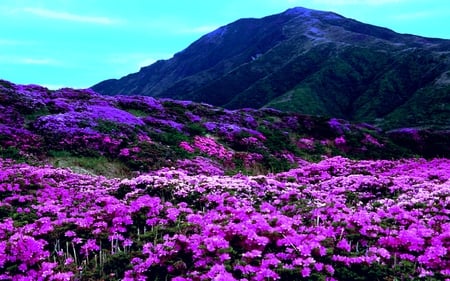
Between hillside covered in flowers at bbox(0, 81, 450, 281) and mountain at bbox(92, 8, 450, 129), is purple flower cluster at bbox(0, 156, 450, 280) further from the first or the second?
mountain at bbox(92, 8, 450, 129)

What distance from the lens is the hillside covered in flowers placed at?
29.1 feet

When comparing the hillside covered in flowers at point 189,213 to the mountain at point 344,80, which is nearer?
the hillside covered in flowers at point 189,213

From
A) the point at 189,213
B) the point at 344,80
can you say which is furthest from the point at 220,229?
the point at 344,80

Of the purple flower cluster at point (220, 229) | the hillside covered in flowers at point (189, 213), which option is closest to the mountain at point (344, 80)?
the hillside covered in flowers at point (189, 213)

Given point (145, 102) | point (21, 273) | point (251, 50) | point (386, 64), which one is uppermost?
point (251, 50)

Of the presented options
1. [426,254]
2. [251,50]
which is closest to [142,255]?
[426,254]

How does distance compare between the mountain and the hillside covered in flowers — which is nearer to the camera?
the hillside covered in flowers

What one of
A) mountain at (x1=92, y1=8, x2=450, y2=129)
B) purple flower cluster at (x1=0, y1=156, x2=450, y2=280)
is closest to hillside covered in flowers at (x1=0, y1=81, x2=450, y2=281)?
purple flower cluster at (x1=0, y1=156, x2=450, y2=280)

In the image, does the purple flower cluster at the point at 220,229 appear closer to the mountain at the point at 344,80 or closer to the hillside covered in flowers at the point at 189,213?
the hillside covered in flowers at the point at 189,213

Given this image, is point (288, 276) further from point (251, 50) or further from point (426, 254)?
point (251, 50)

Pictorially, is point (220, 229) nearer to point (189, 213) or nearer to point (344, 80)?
point (189, 213)

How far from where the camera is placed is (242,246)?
380 inches

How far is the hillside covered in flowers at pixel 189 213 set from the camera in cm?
888

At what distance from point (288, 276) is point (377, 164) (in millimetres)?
16959
